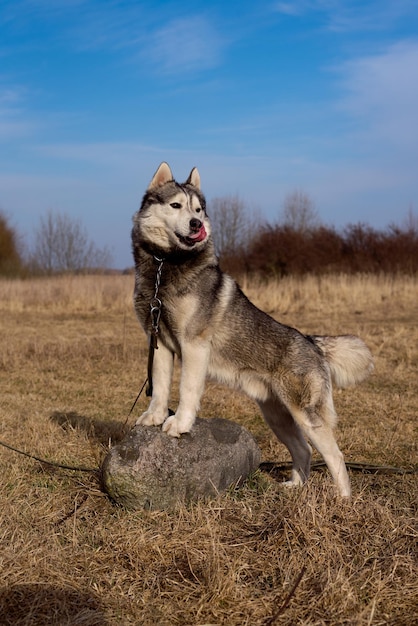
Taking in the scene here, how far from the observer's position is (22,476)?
197 inches

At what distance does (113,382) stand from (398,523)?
6.31 meters

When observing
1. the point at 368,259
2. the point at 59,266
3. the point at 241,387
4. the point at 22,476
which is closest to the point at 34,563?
the point at 22,476

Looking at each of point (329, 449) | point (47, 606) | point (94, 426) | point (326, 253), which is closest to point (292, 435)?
point (329, 449)

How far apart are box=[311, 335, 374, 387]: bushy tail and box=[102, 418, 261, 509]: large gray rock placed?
3.68 ft

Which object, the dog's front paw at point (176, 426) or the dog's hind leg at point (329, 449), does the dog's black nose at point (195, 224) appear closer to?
the dog's front paw at point (176, 426)

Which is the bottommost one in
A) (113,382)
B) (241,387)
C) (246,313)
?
(113,382)

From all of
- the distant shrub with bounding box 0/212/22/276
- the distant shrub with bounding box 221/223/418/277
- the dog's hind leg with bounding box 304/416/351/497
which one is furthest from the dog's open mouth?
the distant shrub with bounding box 0/212/22/276

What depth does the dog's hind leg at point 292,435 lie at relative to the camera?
5184mm

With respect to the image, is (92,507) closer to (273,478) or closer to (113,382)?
(273,478)

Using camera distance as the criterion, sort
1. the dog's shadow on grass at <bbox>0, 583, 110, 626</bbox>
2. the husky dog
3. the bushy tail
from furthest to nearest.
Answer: the bushy tail
the husky dog
the dog's shadow on grass at <bbox>0, 583, 110, 626</bbox>

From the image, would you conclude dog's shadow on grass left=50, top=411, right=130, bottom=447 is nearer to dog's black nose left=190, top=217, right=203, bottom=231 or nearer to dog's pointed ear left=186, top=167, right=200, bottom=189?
dog's black nose left=190, top=217, right=203, bottom=231

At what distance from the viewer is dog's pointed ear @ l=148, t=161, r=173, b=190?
5.04 m

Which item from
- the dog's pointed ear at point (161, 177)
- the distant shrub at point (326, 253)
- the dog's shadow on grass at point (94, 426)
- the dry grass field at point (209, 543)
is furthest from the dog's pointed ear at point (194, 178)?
the distant shrub at point (326, 253)

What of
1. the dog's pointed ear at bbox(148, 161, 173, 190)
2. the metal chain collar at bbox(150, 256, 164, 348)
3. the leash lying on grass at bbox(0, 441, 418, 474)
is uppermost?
the dog's pointed ear at bbox(148, 161, 173, 190)
